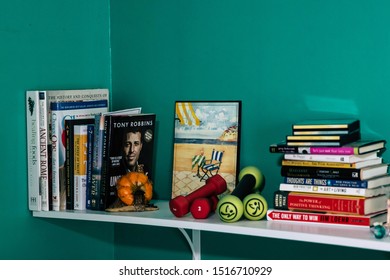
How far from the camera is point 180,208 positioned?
69.8 inches

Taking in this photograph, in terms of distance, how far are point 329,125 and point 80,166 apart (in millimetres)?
660

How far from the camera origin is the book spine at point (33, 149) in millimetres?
1923

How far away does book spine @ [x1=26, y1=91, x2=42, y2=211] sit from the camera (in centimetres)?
192

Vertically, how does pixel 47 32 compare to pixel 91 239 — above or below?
above

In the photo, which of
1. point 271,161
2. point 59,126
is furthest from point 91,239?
point 271,161

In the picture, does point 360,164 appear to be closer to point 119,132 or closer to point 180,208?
point 180,208

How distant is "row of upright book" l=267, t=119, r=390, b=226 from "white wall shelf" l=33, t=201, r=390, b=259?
0.03 meters

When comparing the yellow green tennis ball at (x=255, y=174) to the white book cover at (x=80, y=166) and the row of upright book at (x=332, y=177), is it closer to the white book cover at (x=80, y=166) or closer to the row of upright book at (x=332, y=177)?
the row of upright book at (x=332, y=177)

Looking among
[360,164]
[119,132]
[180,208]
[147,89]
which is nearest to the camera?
[360,164]

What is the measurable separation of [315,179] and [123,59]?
0.75m

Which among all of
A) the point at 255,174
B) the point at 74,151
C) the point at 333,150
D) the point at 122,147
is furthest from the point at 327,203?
the point at 74,151

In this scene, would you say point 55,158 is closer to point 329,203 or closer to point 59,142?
point 59,142

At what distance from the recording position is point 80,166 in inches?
76.4

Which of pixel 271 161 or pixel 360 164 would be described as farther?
pixel 271 161
